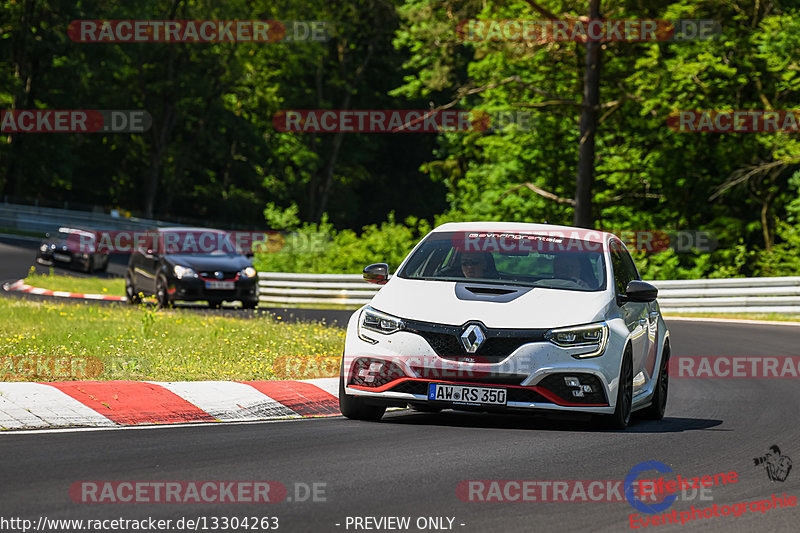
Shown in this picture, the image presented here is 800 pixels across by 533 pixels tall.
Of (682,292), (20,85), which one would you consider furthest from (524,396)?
(20,85)

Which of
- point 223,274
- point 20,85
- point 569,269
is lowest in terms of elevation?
point 223,274

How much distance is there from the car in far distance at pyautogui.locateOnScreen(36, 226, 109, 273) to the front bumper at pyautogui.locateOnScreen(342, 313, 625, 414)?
30292 millimetres

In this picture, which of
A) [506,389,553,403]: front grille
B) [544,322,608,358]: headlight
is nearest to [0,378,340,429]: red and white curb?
[506,389,553,403]: front grille

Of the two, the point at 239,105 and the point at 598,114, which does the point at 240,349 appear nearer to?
the point at 598,114

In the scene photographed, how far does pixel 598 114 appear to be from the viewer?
39.8m

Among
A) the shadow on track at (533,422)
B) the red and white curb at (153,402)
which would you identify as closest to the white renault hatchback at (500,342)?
the shadow on track at (533,422)

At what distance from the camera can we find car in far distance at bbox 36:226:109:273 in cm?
3872

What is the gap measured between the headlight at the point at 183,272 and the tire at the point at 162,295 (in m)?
0.33

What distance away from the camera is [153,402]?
10.3 m

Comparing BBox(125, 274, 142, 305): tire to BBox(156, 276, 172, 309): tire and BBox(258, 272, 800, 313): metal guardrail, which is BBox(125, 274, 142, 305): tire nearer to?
BBox(156, 276, 172, 309): tire

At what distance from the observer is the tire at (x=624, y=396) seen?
9.96 metres

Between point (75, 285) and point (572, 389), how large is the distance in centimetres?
2422

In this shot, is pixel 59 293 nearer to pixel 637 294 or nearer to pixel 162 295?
pixel 162 295

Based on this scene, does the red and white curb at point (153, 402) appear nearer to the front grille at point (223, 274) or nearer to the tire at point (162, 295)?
the front grille at point (223, 274)
